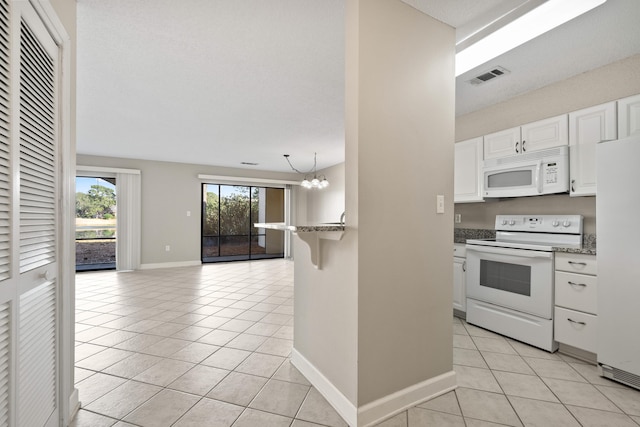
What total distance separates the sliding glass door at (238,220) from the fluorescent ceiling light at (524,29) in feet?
20.2

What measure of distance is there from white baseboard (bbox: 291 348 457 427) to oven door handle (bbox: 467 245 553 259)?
4.16 feet

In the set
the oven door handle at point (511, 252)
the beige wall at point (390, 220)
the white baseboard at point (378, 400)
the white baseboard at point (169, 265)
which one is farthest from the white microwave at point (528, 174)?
the white baseboard at point (169, 265)

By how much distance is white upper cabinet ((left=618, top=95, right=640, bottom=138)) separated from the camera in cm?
214

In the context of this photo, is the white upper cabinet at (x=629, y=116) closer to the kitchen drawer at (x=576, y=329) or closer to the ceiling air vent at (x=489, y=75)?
the ceiling air vent at (x=489, y=75)

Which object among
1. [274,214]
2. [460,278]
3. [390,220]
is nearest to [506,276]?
[460,278]

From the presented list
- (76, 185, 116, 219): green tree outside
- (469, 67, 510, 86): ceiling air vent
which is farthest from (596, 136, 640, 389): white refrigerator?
(76, 185, 116, 219): green tree outside

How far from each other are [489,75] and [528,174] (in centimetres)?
99

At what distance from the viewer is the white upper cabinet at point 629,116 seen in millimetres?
2139

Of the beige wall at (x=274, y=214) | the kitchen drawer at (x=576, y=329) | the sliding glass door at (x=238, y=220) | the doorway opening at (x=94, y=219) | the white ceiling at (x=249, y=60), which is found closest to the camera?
the white ceiling at (x=249, y=60)

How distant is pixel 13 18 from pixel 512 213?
384cm

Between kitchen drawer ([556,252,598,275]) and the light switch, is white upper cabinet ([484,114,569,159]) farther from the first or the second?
the light switch

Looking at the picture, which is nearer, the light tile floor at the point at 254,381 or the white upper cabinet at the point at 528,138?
the light tile floor at the point at 254,381

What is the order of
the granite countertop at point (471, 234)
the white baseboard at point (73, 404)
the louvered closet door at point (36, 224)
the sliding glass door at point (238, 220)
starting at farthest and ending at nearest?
1. the sliding glass door at point (238, 220)
2. the granite countertop at point (471, 234)
3. the white baseboard at point (73, 404)
4. the louvered closet door at point (36, 224)

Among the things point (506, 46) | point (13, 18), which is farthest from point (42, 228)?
point (506, 46)
